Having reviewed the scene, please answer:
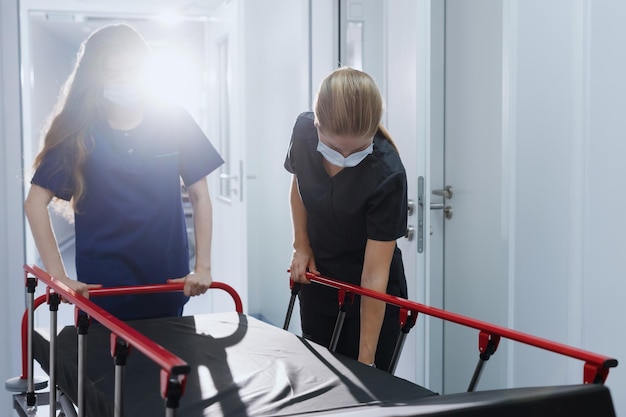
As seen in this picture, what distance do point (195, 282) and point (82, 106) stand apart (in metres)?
0.53

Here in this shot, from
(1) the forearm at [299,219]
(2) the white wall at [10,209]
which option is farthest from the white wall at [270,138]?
(1) the forearm at [299,219]

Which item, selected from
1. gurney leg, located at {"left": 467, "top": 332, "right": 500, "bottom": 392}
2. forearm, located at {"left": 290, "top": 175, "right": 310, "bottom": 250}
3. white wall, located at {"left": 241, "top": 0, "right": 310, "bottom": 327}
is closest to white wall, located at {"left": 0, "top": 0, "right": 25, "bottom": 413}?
white wall, located at {"left": 241, "top": 0, "right": 310, "bottom": 327}

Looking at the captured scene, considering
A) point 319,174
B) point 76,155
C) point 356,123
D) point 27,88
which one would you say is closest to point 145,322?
point 76,155

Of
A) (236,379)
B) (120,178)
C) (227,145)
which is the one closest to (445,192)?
(120,178)

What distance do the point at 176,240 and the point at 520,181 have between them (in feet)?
3.25

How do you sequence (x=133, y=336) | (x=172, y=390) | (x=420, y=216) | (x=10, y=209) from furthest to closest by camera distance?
(x=10, y=209), (x=420, y=216), (x=133, y=336), (x=172, y=390)

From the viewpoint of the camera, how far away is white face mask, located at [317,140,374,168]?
1676mm

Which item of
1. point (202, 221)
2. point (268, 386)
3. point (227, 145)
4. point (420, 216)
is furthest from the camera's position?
point (227, 145)

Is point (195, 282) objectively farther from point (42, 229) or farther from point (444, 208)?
point (444, 208)

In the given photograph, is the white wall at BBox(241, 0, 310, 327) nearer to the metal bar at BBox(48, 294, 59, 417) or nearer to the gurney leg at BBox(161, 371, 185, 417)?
the metal bar at BBox(48, 294, 59, 417)

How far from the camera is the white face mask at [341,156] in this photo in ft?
5.50

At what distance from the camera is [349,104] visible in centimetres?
151

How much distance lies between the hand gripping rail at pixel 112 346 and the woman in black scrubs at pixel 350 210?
11.1 inches

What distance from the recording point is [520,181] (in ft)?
6.84
